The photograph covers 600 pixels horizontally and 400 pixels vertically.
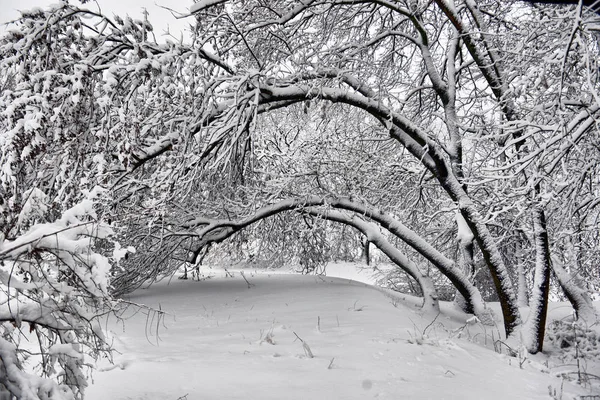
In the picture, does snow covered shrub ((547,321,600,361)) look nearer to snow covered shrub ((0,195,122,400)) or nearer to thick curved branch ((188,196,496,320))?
thick curved branch ((188,196,496,320))

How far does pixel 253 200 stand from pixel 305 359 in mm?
3675

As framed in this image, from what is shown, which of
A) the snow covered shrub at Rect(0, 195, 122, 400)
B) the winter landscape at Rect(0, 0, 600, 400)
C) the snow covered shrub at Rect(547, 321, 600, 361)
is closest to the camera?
the snow covered shrub at Rect(0, 195, 122, 400)

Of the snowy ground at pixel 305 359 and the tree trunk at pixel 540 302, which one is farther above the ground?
the tree trunk at pixel 540 302

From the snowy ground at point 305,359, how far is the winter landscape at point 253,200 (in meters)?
0.03

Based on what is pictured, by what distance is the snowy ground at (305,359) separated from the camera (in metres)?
3.00

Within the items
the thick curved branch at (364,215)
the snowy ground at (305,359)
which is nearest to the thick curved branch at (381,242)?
the thick curved branch at (364,215)

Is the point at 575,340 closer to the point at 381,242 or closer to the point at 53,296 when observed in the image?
the point at 381,242

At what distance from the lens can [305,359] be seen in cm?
376

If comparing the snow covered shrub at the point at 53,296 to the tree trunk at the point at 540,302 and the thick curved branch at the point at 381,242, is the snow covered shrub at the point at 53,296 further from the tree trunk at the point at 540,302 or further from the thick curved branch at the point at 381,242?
the tree trunk at the point at 540,302

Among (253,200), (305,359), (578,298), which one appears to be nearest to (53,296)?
(305,359)

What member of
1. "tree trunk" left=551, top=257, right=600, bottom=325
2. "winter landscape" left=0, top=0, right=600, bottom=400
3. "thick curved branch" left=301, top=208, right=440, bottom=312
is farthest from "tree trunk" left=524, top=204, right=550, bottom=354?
"tree trunk" left=551, top=257, right=600, bottom=325

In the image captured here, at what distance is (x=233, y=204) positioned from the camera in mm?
7285

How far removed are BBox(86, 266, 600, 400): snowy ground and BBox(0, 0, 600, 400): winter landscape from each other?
0.03 meters

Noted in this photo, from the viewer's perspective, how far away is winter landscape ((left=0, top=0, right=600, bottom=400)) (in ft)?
8.55
